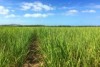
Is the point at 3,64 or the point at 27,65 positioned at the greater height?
the point at 3,64

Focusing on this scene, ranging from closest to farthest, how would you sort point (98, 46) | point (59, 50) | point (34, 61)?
1. point (59, 50)
2. point (98, 46)
3. point (34, 61)

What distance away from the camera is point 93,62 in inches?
151

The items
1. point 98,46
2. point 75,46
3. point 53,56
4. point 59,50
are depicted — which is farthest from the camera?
point 98,46

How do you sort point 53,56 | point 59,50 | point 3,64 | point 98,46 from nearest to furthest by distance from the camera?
point 3,64 < point 53,56 < point 59,50 < point 98,46

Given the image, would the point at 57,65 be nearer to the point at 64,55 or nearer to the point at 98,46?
the point at 64,55

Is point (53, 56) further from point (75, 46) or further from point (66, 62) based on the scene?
point (75, 46)

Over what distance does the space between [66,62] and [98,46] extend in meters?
1.54

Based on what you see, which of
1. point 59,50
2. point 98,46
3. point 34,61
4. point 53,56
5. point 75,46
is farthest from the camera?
point 34,61

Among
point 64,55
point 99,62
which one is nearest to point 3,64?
point 64,55

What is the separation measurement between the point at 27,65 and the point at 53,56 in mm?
1253

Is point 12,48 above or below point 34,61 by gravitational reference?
above

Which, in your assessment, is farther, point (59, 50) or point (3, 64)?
point (59, 50)

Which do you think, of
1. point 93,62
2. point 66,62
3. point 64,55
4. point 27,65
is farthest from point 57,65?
point 27,65

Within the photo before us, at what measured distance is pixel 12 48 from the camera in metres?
4.40
